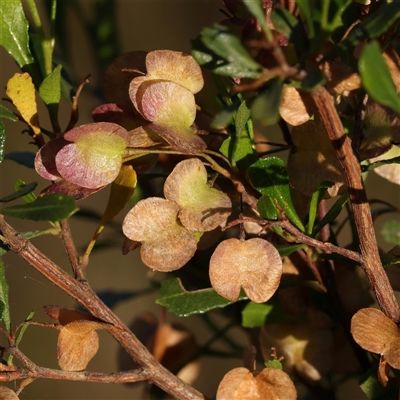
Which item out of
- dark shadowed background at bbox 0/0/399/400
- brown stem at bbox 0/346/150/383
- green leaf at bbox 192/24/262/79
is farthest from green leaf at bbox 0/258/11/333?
dark shadowed background at bbox 0/0/399/400

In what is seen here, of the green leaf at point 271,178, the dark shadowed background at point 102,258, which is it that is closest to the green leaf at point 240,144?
the green leaf at point 271,178

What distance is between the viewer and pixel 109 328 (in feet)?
1.37

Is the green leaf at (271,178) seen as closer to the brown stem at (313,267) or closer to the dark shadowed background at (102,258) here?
the brown stem at (313,267)

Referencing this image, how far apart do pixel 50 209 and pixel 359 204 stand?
7.4 inches

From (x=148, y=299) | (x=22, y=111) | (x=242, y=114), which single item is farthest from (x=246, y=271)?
Result: (x=148, y=299)

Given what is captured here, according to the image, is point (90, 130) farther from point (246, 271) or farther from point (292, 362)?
point (292, 362)

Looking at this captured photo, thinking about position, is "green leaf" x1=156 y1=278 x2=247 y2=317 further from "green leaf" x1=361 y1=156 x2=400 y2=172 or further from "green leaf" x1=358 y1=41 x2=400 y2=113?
"green leaf" x1=358 y1=41 x2=400 y2=113

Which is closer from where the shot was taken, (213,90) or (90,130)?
(90,130)

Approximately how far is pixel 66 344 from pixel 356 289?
245 millimetres

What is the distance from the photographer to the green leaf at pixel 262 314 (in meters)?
0.53

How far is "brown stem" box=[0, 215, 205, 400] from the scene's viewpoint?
1.29 ft

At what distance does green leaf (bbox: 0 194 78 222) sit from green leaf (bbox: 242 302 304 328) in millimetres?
251

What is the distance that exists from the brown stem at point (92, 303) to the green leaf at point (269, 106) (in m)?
0.21

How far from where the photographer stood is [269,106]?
262mm
